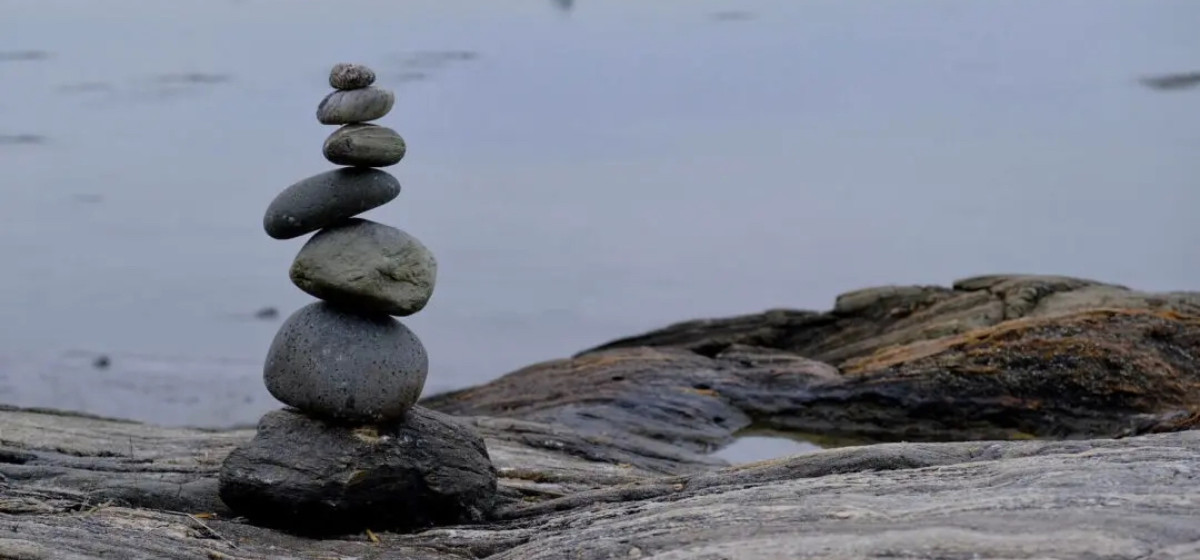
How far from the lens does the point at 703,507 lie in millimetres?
6043

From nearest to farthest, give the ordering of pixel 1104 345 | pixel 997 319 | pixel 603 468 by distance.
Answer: pixel 603 468 < pixel 1104 345 < pixel 997 319

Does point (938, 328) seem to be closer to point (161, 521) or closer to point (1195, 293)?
point (1195, 293)

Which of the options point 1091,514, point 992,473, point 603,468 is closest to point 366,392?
point 603,468

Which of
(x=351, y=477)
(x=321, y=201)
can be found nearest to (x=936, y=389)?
(x=351, y=477)

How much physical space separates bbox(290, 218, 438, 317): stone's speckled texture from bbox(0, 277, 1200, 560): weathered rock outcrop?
1.09 meters

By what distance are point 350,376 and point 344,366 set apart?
0.06m

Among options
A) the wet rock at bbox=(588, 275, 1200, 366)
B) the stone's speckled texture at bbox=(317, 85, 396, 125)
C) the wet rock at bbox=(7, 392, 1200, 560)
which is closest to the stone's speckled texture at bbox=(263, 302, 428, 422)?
the wet rock at bbox=(7, 392, 1200, 560)

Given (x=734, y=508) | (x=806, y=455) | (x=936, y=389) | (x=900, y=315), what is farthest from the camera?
(x=900, y=315)

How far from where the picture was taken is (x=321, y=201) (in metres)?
6.99

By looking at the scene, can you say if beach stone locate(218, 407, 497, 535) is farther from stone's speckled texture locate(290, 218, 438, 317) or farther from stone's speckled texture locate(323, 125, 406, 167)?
stone's speckled texture locate(323, 125, 406, 167)

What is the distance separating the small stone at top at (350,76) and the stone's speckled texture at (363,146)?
0.63 ft

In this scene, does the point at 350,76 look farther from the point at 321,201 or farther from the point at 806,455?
the point at 806,455

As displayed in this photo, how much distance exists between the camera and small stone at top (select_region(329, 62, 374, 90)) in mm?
7047

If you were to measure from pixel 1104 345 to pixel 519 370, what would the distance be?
16.7 ft
